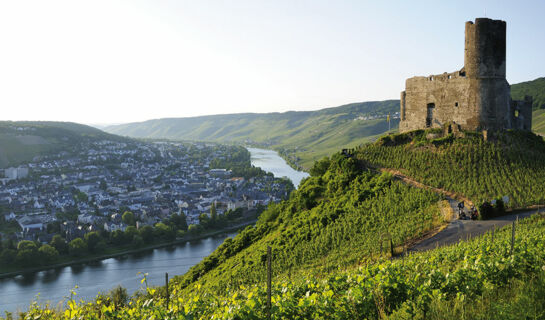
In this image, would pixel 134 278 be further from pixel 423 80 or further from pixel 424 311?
pixel 424 311

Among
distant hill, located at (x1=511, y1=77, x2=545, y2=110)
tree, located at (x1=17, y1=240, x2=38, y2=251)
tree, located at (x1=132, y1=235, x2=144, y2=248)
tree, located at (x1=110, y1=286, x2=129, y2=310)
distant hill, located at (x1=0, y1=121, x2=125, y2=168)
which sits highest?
distant hill, located at (x1=511, y1=77, x2=545, y2=110)

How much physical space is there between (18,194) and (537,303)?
108060mm

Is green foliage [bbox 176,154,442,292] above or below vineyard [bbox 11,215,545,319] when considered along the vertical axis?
below

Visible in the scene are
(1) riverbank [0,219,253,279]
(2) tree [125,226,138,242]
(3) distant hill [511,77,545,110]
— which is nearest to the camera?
(1) riverbank [0,219,253,279]

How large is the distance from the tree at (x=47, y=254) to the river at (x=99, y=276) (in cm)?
246

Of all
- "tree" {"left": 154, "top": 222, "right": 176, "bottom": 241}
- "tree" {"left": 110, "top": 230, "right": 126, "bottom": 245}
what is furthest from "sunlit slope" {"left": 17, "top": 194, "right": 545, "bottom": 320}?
"tree" {"left": 154, "top": 222, "right": 176, "bottom": 241}

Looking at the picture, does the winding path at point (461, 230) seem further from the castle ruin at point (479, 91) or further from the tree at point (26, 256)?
the tree at point (26, 256)

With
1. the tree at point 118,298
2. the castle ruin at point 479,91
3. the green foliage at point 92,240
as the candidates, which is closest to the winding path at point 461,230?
the castle ruin at point 479,91

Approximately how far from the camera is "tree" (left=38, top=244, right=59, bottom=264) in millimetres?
53688

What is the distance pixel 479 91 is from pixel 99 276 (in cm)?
4488

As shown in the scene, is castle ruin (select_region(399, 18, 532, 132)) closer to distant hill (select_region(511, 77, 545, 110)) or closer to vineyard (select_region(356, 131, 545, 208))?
vineyard (select_region(356, 131, 545, 208))

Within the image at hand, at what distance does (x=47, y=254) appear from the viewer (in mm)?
54125

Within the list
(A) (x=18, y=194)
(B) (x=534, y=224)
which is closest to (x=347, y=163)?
(B) (x=534, y=224)

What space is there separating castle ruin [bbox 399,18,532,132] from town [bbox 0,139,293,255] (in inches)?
2036
